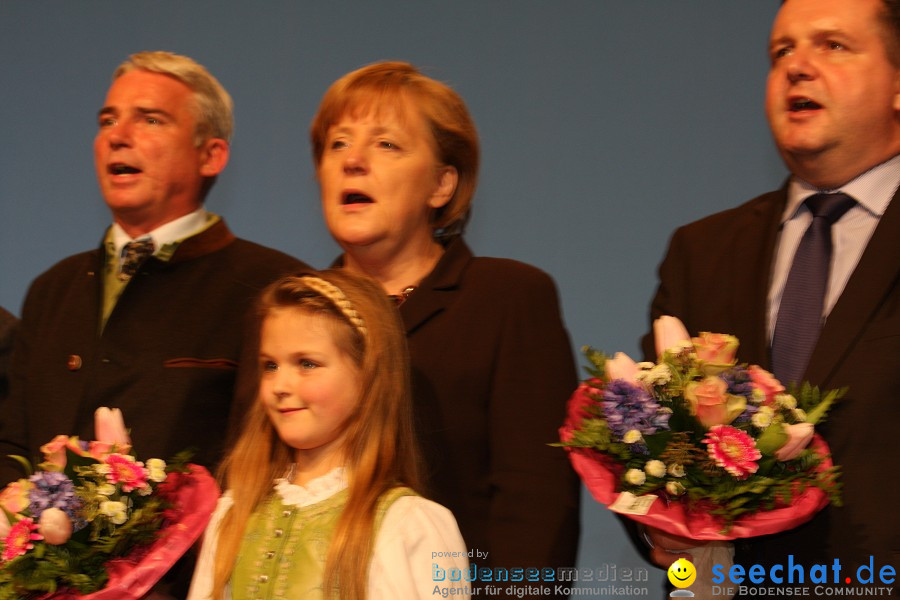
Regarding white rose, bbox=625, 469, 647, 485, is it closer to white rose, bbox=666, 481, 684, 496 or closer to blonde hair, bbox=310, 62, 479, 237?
white rose, bbox=666, 481, 684, 496

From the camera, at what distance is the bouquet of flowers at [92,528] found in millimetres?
2594

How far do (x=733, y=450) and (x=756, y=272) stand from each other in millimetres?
633

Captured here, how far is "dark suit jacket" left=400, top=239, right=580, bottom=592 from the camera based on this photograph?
110 inches

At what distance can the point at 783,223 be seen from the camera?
3021 millimetres

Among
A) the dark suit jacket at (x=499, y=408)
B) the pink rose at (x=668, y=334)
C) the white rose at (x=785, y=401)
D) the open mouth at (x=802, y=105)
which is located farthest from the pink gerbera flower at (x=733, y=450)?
the open mouth at (x=802, y=105)

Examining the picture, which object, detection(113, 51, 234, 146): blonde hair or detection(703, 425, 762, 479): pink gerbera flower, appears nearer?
detection(703, 425, 762, 479): pink gerbera flower

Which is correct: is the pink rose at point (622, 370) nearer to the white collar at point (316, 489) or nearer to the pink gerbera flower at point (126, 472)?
the white collar at point (316, 489)

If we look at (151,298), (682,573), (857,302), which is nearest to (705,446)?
(682,573)

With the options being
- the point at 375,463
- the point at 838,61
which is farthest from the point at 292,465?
the point at 838,61

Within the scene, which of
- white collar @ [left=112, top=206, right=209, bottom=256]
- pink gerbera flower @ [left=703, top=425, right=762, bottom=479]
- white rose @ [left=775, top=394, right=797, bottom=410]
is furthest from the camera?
white collar @ [left=112, top=206, right=209, bottom=256]

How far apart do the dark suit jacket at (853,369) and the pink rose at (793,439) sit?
187 millimetres

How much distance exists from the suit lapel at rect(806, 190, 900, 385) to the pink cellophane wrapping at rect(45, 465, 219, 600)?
4.37 feet

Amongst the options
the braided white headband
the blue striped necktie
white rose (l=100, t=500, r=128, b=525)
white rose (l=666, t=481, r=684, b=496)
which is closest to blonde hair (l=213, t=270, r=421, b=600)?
the braided white headband

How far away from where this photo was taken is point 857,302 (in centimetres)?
272
